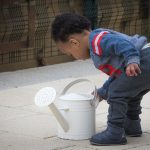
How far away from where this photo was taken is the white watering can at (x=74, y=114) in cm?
514

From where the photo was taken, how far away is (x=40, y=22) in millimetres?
9500

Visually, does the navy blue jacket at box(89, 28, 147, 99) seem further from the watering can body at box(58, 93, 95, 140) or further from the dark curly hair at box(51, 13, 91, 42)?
the watering can body at box(58, 93, 95, 140)

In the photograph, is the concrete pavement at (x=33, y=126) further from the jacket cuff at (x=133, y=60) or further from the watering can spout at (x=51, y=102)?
the jacket cuff at (x=133, y=60)

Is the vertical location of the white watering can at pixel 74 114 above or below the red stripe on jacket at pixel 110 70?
below

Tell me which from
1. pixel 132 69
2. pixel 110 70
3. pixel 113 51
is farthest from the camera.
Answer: pixel 110 70

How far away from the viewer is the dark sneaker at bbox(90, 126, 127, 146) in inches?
197

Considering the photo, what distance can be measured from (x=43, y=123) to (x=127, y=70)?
1.37m

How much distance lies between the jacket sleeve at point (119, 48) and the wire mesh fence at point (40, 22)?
4.01 metres

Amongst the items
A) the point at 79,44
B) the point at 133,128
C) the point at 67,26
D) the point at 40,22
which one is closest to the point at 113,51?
the point at 79,44

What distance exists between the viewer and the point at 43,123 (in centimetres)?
579

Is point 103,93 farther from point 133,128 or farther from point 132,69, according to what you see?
point 132,69

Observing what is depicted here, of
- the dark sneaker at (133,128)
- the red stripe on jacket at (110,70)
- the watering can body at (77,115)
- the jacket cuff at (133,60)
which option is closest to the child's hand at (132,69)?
the jacket cuff at (133,60)

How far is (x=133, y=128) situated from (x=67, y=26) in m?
1.05

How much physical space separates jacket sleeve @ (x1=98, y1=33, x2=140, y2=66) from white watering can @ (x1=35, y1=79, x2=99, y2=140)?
0.45 metres
